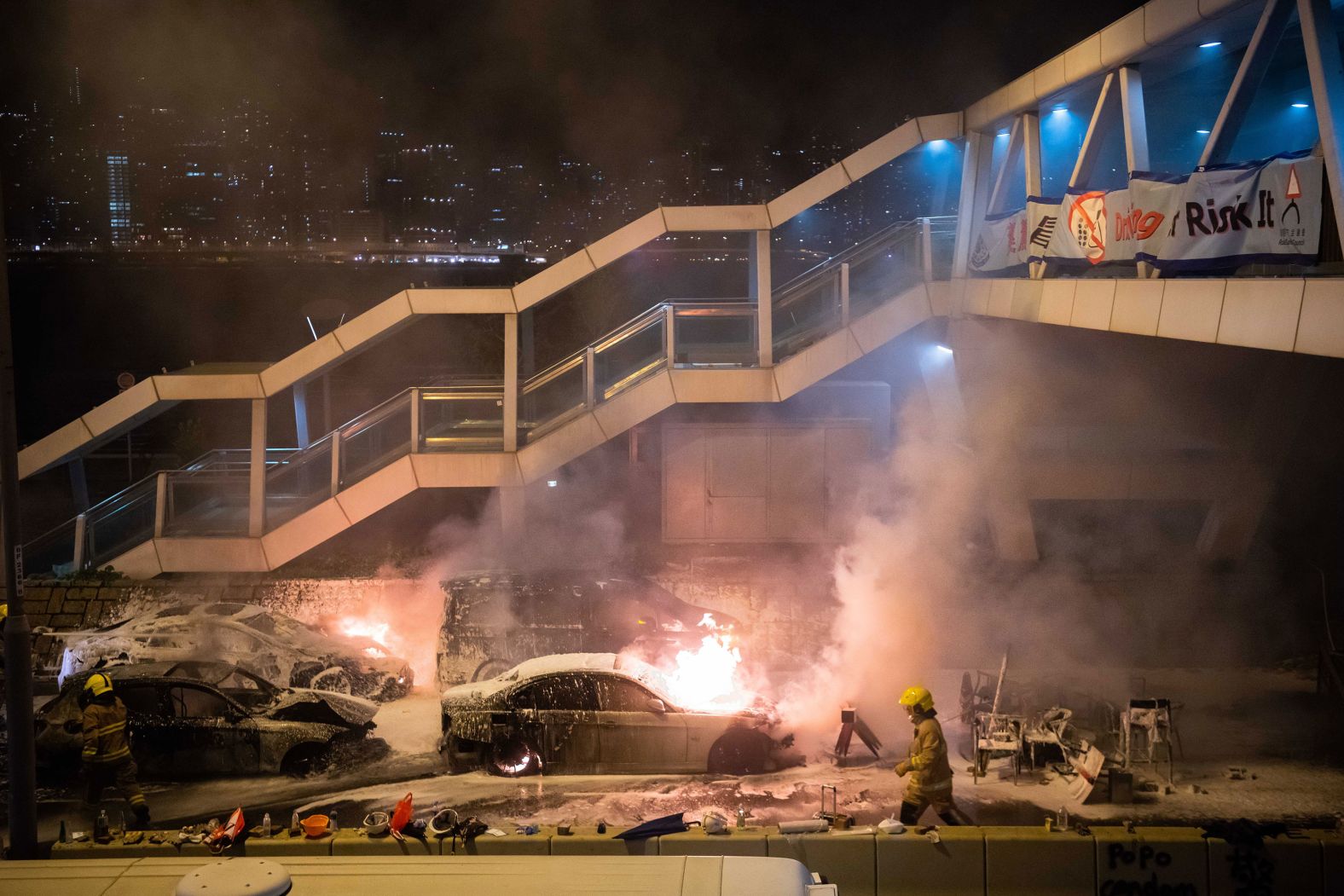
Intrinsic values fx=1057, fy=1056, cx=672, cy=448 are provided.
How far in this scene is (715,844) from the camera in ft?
23.8

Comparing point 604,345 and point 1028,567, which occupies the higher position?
point 604,345

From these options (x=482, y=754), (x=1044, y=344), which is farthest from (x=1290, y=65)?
(x=482, y=754)

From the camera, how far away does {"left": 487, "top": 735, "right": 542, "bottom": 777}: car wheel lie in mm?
10758

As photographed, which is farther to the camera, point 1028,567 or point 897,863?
point 1028,567

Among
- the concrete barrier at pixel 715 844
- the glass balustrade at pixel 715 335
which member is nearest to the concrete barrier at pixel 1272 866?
the concrete barrier at pixel 715 844

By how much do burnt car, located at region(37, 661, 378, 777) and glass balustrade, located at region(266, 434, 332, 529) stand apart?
476 centimetres

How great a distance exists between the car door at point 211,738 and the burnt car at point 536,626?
2.49m

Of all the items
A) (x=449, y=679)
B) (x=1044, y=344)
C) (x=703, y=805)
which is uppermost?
(x=1044, y=344)

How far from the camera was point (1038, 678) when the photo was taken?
12.3 m

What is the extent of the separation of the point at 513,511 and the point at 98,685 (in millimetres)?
6995

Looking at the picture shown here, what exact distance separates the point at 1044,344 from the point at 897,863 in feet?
33.2

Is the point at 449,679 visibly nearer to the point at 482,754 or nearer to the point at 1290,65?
the point at 482,754

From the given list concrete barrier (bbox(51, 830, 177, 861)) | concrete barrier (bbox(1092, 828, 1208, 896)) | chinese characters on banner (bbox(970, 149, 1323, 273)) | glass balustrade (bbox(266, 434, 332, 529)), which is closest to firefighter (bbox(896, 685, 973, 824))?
concrete barrier (bbox(1092, 828, 1208, 896))

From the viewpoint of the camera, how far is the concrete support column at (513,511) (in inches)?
617
